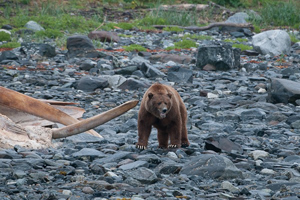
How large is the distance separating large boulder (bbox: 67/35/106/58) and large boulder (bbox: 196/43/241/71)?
261cm

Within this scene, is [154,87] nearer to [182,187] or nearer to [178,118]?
[178,118]

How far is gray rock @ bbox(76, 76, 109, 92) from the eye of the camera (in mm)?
9750

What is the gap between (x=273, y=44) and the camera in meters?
14.8

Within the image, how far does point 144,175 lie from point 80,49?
367 inches

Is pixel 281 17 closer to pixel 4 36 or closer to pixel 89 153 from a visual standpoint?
pixel 4 36

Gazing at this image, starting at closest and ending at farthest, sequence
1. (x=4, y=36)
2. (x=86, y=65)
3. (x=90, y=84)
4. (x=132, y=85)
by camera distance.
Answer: (x=90, y=84) < (x=132, y=85) < (x=86, y=65) < (x=4, y=36)

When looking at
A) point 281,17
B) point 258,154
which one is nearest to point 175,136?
point 258,154

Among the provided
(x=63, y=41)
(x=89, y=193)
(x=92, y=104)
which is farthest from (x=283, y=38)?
(x=89, y=193)

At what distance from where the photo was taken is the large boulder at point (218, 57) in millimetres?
11953

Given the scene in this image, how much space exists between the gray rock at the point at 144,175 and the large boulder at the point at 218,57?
799 cm

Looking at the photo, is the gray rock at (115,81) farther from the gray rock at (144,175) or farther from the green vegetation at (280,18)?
the green vegetation at (280,18)

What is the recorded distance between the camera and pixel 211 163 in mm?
4371

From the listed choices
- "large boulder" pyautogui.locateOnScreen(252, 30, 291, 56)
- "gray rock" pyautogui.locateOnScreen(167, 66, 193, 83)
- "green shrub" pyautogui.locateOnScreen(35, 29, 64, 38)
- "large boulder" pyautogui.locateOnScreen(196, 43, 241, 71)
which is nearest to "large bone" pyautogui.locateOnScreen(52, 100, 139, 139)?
"gray rock" pyautogui.locateOnScreen(167, 66, 193, 83)

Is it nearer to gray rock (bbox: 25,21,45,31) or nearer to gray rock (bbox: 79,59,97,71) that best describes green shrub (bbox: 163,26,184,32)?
gray rock (bbox: 25,21,45,31)
